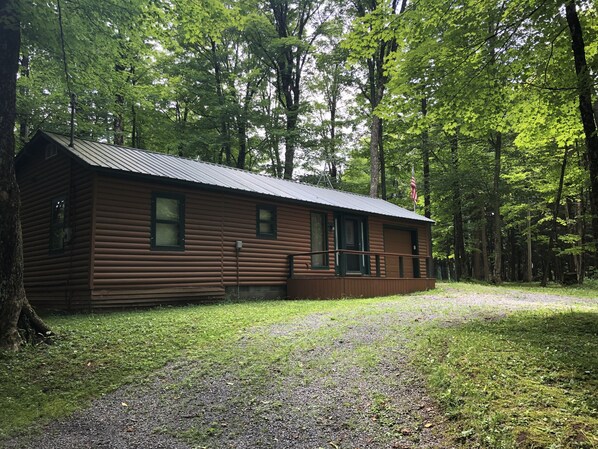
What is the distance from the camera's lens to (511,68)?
7805mm

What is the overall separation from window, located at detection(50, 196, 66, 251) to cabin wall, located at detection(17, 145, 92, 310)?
17cm

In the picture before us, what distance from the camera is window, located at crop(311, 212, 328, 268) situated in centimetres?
1502

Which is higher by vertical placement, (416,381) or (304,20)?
(304,20)

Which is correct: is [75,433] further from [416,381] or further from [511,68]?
[511,68]

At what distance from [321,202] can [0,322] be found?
32.9ft

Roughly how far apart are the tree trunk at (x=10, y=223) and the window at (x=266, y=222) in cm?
718

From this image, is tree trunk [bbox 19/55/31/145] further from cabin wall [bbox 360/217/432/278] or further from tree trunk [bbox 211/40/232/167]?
cabin wall [bbox 360/217/432/278]

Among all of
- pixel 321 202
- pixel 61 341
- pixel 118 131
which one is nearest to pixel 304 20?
pixel 118 131

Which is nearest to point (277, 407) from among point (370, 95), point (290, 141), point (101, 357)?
point (101, 357)

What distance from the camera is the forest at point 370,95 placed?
7.49m

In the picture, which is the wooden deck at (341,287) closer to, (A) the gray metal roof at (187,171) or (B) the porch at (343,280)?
(B) the porch at (343,280)

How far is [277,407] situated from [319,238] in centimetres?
1116

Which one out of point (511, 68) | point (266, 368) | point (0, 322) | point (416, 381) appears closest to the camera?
point (416, 381)

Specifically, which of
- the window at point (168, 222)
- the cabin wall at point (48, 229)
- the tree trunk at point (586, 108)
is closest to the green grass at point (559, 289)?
the tree trunk at point (586, 108)
